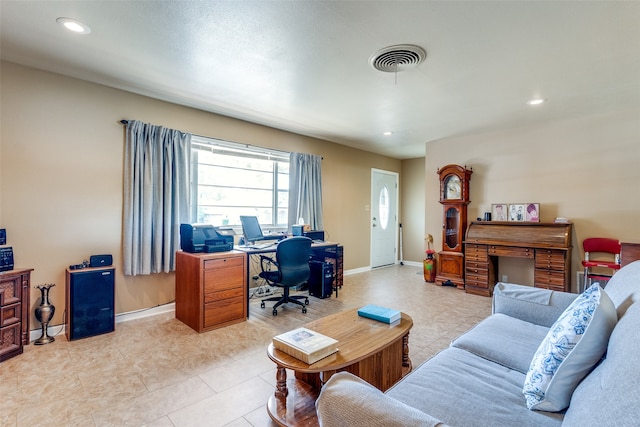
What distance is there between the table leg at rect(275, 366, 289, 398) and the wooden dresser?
7.83ft

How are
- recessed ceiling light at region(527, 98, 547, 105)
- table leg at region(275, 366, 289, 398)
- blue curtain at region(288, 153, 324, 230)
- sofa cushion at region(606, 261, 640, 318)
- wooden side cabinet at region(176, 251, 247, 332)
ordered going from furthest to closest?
blue curtain at region(288, 153, 324, 230)
recessed ceiling light at region(527, 98, 547, 105)
wooden side cabinet at region(176, 251, 247, 332)
table leg at region(275, 366, 289, 398)
sofa cushion at region(606, 261, 640, 318)

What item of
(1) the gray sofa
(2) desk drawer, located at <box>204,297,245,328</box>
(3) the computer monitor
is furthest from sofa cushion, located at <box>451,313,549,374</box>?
(3) the computer monitor

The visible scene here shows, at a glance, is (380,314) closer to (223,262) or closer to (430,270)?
(223,262)

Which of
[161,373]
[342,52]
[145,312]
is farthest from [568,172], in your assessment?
[145,312]

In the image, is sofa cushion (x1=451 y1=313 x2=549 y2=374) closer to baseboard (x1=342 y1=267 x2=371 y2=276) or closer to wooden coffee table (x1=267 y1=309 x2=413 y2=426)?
wooden coffee table (x1=267 y1=309 x2=413 y2=426)

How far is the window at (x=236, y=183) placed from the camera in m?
3.99

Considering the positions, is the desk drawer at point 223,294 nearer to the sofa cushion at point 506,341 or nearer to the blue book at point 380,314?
the blue book at point 380,314

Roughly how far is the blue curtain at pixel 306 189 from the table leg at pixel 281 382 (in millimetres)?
3270

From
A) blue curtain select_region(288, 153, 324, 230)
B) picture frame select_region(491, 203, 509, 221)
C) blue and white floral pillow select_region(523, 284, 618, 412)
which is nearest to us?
blue and white floral pillow select_region(523, 284, 618, 412)

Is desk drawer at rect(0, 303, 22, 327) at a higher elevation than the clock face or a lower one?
lower

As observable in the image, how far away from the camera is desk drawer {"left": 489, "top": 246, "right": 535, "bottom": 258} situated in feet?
13.6

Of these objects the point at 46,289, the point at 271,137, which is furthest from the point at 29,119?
the point at 271,137

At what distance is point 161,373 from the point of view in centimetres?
226

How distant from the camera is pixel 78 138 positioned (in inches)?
120
